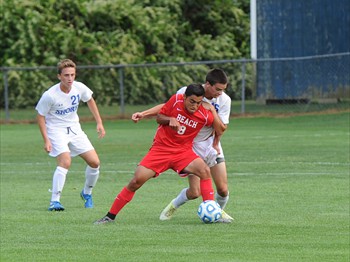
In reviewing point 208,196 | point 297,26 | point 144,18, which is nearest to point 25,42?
point 144,18

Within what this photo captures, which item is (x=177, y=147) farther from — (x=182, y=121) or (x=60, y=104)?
(x=60, y=104)

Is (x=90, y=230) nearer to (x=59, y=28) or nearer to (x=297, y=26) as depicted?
(x=297, y=26)

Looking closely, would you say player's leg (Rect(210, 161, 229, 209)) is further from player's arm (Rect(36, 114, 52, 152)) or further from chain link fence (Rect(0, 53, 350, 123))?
chain link fence (Rect(0, 53, 350, 123))

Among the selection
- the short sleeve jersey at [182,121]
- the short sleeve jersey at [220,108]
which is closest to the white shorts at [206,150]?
the short sleeve jersey at [220,108]

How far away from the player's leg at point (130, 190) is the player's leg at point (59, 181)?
1.48m

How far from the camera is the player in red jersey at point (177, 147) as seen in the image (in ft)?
38.1

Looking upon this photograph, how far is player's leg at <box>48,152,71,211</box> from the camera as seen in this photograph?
13344 millimetres

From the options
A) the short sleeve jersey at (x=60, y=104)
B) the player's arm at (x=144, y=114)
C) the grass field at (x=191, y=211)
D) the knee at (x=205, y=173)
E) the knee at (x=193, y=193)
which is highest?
the player's arm at (x=144, y=114)

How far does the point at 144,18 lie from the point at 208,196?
28360 millimetres

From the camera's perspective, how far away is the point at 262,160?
782 inches

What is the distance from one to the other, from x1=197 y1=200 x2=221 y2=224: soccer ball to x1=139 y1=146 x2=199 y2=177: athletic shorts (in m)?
0.46

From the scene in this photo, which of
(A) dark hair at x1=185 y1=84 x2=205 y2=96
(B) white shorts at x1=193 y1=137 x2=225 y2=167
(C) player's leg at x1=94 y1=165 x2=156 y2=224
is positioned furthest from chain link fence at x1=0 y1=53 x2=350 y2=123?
(A) dark hair at x1=185 y1=84 x2=205 y2=96

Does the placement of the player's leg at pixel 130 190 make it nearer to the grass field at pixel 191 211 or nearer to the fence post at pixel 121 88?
the grass field at pixel 191 211

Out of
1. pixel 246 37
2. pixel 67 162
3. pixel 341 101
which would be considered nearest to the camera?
pixel 67 162
